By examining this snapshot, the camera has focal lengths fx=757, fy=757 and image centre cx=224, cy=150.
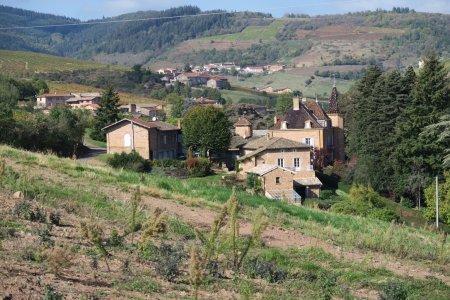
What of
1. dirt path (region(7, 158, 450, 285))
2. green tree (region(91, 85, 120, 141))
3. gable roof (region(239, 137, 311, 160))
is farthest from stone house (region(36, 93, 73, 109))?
dirt path (region(7, 158, 450, 285))

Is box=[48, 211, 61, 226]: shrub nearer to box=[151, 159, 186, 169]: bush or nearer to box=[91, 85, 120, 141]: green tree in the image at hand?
box=[151, 159, 186, 169]: bush

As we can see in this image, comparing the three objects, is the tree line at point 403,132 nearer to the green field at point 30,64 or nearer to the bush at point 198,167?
the bush at point 198,167

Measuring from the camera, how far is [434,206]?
37219mm

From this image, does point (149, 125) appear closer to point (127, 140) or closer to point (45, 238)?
point (127, 140)

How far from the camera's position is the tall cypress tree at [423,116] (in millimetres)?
42719

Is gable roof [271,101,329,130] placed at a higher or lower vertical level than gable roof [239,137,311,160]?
higher

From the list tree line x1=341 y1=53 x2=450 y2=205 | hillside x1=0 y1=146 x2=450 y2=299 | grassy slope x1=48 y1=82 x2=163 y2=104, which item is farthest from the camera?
grassy slope x1=48 y1=82 x2=163 y2=104

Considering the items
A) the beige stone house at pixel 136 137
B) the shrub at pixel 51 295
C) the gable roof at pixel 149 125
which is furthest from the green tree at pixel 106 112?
the shrub at pixel 51 295

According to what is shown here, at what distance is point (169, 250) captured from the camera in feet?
37.4

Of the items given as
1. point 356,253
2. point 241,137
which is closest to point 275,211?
point 356,253

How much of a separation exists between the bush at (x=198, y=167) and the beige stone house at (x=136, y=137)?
20.3 feet

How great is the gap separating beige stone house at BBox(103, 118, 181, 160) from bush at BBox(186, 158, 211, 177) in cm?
618

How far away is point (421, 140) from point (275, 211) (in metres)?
26.0

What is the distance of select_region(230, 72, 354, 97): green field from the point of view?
525 feet
